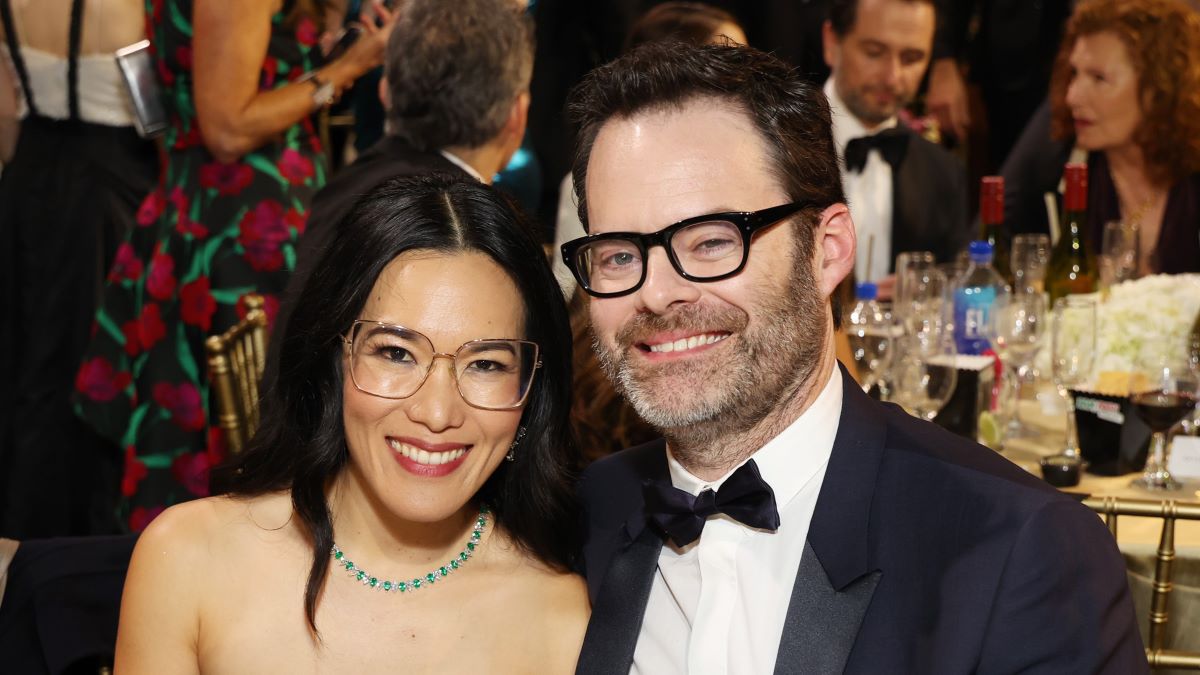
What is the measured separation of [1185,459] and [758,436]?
121 cm

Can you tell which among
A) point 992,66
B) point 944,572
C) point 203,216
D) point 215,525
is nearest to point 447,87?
point 203,216

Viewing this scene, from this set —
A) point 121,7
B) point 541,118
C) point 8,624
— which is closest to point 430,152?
point 121,7

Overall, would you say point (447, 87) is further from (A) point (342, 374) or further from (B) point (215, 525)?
(B) point (215, 525)

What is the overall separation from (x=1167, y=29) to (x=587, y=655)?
10.0 ft

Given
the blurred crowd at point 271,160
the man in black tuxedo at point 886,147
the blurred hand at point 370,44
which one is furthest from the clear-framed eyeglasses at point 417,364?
the man in black tuxedo at point 886,147

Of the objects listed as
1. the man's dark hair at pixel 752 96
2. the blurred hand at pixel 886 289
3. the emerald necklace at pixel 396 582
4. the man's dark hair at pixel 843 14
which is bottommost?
the blurred hand at pixel 886 289

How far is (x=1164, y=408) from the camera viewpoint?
2.64 metres

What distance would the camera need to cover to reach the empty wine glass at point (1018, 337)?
3090mm

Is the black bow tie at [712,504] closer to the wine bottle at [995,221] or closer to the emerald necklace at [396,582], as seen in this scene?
the emerald necklace at [396,582]

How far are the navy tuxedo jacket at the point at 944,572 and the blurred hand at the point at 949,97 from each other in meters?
4.59

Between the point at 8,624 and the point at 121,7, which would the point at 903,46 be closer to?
the point at 121,7

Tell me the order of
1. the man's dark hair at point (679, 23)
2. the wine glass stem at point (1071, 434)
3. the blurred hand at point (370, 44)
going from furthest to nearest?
the man's dark hair at point (679, 23) → the blurred hand at point (370, 44) → the wine glass stem at point (1071, 434)

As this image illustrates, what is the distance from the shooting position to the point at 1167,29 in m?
4.12

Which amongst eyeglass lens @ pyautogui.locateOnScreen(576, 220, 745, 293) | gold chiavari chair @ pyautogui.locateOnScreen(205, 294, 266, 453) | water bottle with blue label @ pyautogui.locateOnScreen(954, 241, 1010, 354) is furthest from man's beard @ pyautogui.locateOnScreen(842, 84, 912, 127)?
eyeglass lens @ pyautogui.locateOnScreen(576, 220, 745, 293)
